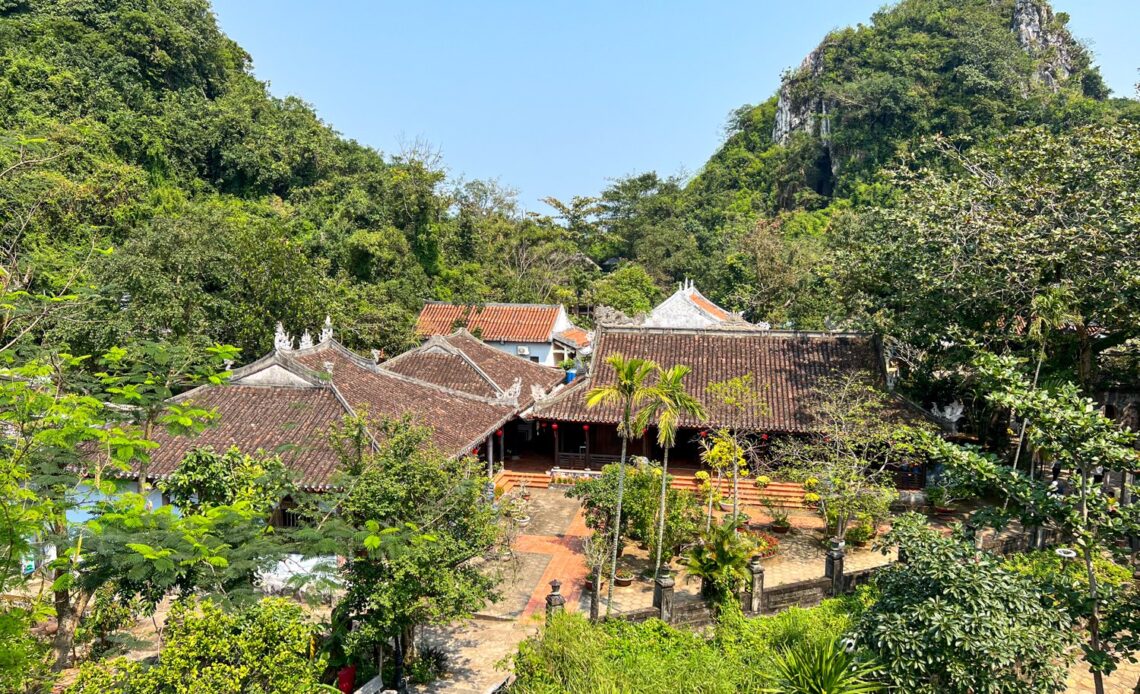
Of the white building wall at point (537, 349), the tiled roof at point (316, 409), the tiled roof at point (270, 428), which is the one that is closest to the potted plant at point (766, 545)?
the tiled roof at point (316, 409)

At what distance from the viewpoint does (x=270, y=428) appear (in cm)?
1441

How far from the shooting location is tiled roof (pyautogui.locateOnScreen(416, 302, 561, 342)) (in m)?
35.4

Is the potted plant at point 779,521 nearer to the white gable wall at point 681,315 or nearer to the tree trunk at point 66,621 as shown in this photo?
the tree trunk at point 66,621

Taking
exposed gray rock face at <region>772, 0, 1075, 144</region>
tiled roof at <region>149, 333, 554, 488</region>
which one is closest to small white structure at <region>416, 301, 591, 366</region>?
tiled roof at <region>149, 333, 554, 488</region>

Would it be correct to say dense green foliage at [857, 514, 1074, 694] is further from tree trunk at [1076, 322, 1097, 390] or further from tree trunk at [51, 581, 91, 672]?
tree trunk at [1076, 322, 1097, 390]

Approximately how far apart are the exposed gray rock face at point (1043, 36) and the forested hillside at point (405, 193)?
10.0 inches

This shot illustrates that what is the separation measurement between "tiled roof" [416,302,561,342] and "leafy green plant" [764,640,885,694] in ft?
91.4

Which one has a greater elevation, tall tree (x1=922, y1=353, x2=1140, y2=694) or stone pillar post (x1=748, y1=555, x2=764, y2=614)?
tall tree (x1=922, y1=353, x2=1140, y2=694)

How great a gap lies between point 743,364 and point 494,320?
18487mm

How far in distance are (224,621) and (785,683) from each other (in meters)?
A: 6.05

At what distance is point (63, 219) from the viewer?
26.2 m

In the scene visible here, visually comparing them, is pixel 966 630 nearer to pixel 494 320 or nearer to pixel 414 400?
pixel 414 400

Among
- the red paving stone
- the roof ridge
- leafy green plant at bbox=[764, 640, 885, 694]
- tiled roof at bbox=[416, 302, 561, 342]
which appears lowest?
the red paving stone

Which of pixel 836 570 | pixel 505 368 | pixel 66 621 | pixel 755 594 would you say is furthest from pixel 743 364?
pixel 66 621
